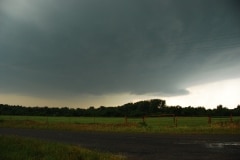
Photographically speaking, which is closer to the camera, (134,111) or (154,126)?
(154,126)

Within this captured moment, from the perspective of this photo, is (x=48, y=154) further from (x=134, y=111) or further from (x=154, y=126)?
(x=134, y=111)

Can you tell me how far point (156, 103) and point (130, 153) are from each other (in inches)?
5064

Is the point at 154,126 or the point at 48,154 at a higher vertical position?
the point at 154,126

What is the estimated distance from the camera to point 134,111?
381ft

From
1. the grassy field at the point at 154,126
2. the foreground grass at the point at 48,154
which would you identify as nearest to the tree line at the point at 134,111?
the grassy field at the point at 154,126

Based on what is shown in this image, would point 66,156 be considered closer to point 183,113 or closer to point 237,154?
point 237,154

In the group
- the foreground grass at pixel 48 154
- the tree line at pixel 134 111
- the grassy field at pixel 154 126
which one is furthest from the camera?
the tree line at pixel 134 111

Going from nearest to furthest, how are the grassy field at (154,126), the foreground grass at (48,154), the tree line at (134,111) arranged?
the foreground grass at (48,154) < the grassy field at (154,126) < the tree line at (134,111)

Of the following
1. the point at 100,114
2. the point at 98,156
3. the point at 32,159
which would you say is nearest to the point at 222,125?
the point at 98,156

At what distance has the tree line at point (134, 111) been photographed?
87.1 metres

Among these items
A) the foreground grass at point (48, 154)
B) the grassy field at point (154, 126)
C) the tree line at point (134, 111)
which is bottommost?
the foreground grass at point (48, 154)

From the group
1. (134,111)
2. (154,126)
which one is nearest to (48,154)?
(154,126)

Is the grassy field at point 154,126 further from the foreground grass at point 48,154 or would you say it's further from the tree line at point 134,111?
the tree line at point 134,111

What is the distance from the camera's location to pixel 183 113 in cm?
9281
